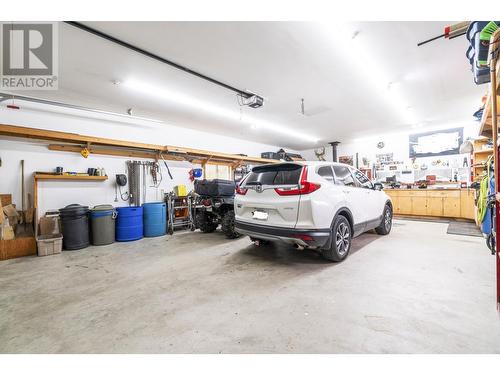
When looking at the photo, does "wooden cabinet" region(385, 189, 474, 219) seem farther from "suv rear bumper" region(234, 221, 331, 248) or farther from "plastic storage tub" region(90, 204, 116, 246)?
"plastic storage tub" region(90, 204, 116, 246)

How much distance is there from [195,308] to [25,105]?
5.62m

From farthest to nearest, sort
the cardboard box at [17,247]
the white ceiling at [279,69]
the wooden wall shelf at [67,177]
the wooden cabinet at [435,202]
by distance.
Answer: the wooden cabinet at [435,202] < the wooden wall shelf at [67,177] < the cardboard box at [17,247] < the white ceiling at [279,69]

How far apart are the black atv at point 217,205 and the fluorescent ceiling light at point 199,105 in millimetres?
1902

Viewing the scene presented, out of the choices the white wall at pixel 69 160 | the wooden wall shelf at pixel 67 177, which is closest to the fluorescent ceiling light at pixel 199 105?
the white wall at pixel 69 160

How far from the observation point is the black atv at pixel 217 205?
438cm

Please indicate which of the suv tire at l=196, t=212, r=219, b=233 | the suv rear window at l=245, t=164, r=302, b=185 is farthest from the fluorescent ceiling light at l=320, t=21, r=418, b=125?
the suv tire at l=196, t=212, r=219, b=233

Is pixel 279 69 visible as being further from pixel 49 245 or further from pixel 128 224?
pixel 49 245

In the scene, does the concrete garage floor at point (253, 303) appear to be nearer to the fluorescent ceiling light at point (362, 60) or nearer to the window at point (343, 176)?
the window at point (343, 176)

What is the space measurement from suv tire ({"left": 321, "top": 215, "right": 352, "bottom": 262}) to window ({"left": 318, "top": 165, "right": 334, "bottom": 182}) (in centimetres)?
58

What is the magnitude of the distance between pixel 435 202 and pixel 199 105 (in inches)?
322

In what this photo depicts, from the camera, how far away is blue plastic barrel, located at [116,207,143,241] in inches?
176

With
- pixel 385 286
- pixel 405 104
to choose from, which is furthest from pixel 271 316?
pixel 405 104

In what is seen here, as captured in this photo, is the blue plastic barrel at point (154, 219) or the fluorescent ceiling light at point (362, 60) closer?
the fluorescent ceiling light at point (362, 60)

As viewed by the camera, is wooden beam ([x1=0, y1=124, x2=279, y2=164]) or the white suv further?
wooden beam ([x1=0, y1=124, x2=279, y2=164])
